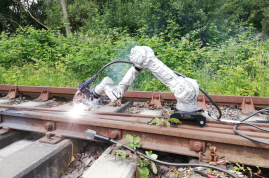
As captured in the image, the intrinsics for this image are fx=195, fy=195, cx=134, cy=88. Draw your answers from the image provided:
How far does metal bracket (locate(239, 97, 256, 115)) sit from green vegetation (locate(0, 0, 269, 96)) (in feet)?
1.88

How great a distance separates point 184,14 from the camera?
10.8 meters

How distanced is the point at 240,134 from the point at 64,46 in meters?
6.57

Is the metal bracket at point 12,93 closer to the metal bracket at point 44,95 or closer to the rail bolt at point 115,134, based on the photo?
the metal bracket at point 44,95

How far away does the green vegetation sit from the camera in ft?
14.8

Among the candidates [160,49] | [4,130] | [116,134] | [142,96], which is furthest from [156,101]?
[160,49]

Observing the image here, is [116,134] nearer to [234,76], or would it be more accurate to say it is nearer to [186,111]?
[186,111]

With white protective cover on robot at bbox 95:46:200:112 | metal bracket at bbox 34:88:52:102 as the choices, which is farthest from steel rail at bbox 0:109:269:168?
metal bracket at bbox 34:88:52:102

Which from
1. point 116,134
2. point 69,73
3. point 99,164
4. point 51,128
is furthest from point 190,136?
point 69,73

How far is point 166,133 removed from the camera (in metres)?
1.83

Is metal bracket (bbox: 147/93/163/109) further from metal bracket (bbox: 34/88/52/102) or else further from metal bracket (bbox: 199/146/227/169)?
metal bracket (bbox: 34/88/52/102)

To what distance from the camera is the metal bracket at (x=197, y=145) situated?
5.61ft

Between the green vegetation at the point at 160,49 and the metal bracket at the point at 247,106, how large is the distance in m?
0.57

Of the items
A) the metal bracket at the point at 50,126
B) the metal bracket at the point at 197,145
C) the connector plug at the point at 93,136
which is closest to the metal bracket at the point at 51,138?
the metal bracket at the point at 50,126

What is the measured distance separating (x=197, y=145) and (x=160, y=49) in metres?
4.09
